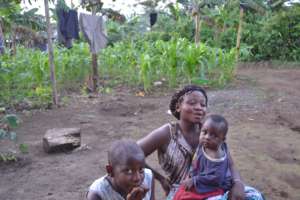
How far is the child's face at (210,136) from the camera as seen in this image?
1.89 m

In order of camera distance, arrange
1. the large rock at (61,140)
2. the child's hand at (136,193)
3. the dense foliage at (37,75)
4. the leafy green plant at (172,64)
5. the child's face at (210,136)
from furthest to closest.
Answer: the leafy green plant at (172,64)
the dense foliage at (37,75)
the large rock at (61,140)
the child's face at (210,136)
the child's hand at (136,193)

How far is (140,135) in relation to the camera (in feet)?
→ 16.0

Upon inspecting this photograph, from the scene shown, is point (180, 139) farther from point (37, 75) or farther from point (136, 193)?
point (37, 75)

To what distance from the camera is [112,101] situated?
6.93m

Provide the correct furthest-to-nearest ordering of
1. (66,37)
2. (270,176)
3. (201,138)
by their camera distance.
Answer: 1. (66,37)
2. (270,176)
3. (201,138)

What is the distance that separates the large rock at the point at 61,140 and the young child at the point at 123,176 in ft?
8.79

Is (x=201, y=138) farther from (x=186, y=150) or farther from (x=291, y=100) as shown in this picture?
(x=291, y=100)

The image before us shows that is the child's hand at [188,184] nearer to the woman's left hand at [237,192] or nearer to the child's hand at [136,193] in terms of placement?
the woman's left hand at [237,192]

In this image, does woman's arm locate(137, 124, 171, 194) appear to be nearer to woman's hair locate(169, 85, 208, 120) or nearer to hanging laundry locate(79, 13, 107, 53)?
woman's hair locate(169, 85, 208, 120)

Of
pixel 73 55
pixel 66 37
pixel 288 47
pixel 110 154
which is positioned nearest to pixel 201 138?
pixel 110 154

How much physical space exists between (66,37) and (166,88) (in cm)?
268

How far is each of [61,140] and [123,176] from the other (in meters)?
2.85

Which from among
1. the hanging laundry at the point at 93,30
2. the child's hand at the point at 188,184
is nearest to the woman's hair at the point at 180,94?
the child's hand at the point at 188,184

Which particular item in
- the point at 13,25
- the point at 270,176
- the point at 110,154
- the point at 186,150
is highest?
the point at 13,25
